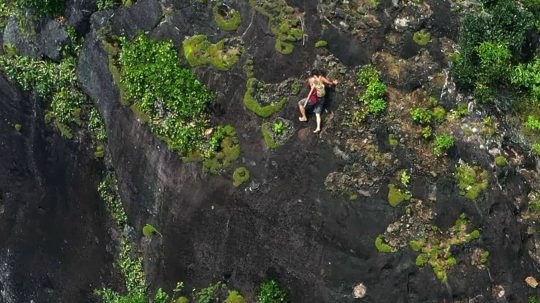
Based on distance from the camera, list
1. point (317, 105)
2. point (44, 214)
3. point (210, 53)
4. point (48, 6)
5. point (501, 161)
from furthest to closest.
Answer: point (44, 214) → point (48, 6) → point (210, 53) → point (317, 105) → point (501, 161)

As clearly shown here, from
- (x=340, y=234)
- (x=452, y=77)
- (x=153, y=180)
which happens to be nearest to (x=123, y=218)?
(x=153, y=180)

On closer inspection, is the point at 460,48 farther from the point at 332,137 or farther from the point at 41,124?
the point at 41,124

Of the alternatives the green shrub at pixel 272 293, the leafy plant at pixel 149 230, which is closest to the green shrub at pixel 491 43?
the green shrub at pixel 272 293

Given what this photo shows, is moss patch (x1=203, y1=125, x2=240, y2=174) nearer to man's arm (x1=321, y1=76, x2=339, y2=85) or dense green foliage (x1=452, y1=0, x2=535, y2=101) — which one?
man's arm (x1=321, y1=76, x2=339, y2=85)

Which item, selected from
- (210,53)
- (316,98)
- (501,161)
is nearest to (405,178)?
(501,161)

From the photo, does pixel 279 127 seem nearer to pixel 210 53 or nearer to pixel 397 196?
pixel 210 53
